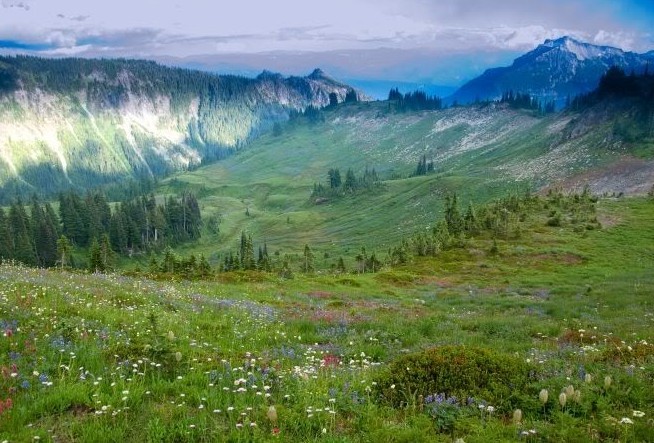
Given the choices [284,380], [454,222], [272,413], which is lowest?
[454,222]

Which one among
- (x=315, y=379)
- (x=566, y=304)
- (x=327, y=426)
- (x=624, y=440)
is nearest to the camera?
(x=624, y=440)

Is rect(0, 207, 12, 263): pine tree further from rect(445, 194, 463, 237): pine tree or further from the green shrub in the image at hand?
the green shrub

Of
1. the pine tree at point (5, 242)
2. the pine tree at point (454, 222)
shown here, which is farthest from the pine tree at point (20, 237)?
the pine tree at point (454, 222)

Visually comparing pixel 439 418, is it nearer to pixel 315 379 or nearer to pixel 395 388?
pixel 395 388

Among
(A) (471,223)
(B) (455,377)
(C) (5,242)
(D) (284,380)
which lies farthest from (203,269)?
(C) (5,242)

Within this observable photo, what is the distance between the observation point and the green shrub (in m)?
9.96

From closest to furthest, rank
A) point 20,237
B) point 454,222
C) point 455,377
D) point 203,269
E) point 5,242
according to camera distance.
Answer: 1. point 455,377
2. point 203,269
3. point 454,222
4. point 5,242
5. point 20,237

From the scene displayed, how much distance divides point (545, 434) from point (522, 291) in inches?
1713

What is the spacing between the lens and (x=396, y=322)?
73.2 feet

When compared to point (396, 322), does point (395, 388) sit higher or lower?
higher

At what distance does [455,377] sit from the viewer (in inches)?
411

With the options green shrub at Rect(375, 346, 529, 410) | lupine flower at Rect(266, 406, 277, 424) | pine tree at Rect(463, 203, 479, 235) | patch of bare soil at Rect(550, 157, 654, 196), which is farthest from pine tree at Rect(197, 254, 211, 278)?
patch of bare soil at Rect(550, 157, 654, 196)

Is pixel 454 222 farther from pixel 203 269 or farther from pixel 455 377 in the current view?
pixel 455 377

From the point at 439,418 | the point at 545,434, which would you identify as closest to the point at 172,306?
the point at 439,418
